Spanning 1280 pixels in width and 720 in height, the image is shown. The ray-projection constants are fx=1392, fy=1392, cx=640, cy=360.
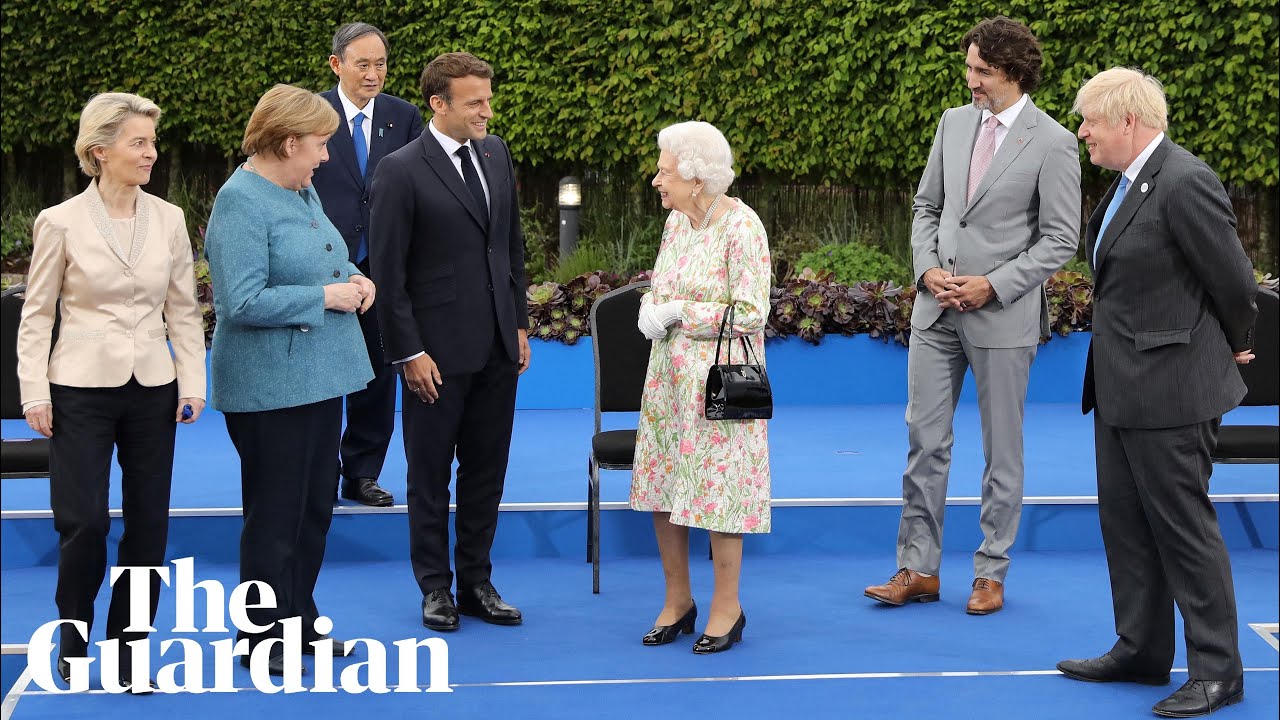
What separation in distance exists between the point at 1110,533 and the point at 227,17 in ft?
25.9

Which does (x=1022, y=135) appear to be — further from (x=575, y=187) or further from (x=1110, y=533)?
(x=575, y=187)

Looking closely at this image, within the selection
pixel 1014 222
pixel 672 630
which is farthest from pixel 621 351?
pixel 1014 222

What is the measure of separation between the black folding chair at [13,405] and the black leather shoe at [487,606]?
1.32 metres

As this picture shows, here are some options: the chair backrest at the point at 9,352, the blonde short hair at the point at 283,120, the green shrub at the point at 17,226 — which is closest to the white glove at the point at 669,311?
the blonde short hair at the point at 283,120

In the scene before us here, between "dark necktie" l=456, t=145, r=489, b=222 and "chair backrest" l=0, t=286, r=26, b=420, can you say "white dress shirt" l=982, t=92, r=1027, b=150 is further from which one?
"chair backrest" l=0, t=286, r=26, b=420

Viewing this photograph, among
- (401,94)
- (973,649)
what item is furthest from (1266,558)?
(401,94)

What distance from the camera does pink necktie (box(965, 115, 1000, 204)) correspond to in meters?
4.32

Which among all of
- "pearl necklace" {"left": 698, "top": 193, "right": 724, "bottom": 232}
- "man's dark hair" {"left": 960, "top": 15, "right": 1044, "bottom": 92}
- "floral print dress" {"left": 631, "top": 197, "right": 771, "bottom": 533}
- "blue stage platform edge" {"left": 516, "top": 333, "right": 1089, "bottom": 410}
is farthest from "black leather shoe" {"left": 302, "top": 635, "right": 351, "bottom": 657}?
"blue stage platform edge" {"left": 516, "top": 333, "right": 1089, "bottom": 410}

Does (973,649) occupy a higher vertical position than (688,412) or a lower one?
lower

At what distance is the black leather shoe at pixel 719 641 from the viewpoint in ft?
12.8

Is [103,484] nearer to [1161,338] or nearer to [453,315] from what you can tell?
[453,315]

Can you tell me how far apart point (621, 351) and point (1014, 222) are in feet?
4.60

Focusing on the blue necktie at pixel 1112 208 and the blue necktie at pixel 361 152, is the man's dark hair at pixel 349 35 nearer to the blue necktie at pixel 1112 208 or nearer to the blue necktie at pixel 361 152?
the blue necktie at pixel 361 152

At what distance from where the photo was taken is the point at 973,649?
391 cm
